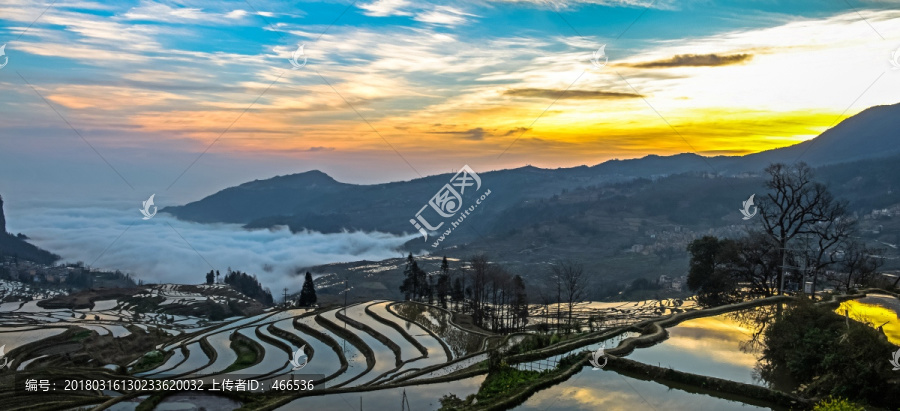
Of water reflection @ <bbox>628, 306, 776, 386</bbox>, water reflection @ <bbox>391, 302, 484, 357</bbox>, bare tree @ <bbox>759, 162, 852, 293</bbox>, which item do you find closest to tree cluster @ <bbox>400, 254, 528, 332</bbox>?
water reflection @ <bbox>391, 302, 484, 357</bbox>

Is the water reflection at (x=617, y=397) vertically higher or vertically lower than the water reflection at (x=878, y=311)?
lower

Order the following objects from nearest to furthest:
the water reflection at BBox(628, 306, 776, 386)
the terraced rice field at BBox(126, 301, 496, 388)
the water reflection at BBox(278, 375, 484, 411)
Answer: the water reflection at BBox(278, 375, 484, 411) < the water reflection at BBox(628, 306, 776, 386) < the terraced rice field at BBox(126, 301, 496, 388)

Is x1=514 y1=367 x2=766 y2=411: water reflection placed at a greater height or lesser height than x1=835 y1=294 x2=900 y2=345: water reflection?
lesser

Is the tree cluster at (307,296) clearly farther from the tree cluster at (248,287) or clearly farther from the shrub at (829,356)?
the shrub at (829,356)

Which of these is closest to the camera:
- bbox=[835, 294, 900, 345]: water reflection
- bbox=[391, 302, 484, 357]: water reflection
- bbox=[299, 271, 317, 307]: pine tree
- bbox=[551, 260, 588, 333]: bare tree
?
bbox=[835, 294, 900, 345]: water reflection

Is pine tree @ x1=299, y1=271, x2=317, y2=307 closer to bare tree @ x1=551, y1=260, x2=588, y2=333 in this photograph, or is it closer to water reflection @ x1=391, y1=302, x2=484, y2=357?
water reflection @ x1=391, y1=302, x2=484, y2=357

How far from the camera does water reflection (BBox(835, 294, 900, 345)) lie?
23866mm

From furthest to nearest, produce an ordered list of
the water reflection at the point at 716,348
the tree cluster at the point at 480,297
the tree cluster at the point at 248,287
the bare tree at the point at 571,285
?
the tree cluster at the point at 248,287 < the tree cluster at the point at 480,297 < the bare tree at the point at 571,285 < the water reflection at the point at 716,348

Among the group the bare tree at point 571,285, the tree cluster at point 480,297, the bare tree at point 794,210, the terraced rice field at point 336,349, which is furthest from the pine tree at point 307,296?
the bare tree at point 794,210

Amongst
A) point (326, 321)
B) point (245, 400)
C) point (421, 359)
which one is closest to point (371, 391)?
point (245, 400)

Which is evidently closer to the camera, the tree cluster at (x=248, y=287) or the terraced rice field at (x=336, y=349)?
the terraced rice field at (x=336, y=349)

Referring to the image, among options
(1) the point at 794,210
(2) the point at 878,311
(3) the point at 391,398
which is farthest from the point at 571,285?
(3) the point at 391,398

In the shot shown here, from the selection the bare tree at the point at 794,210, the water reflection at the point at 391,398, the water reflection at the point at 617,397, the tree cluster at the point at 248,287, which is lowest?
the tree cluster at the point at 248,287

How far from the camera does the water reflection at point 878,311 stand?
23.9 metres
